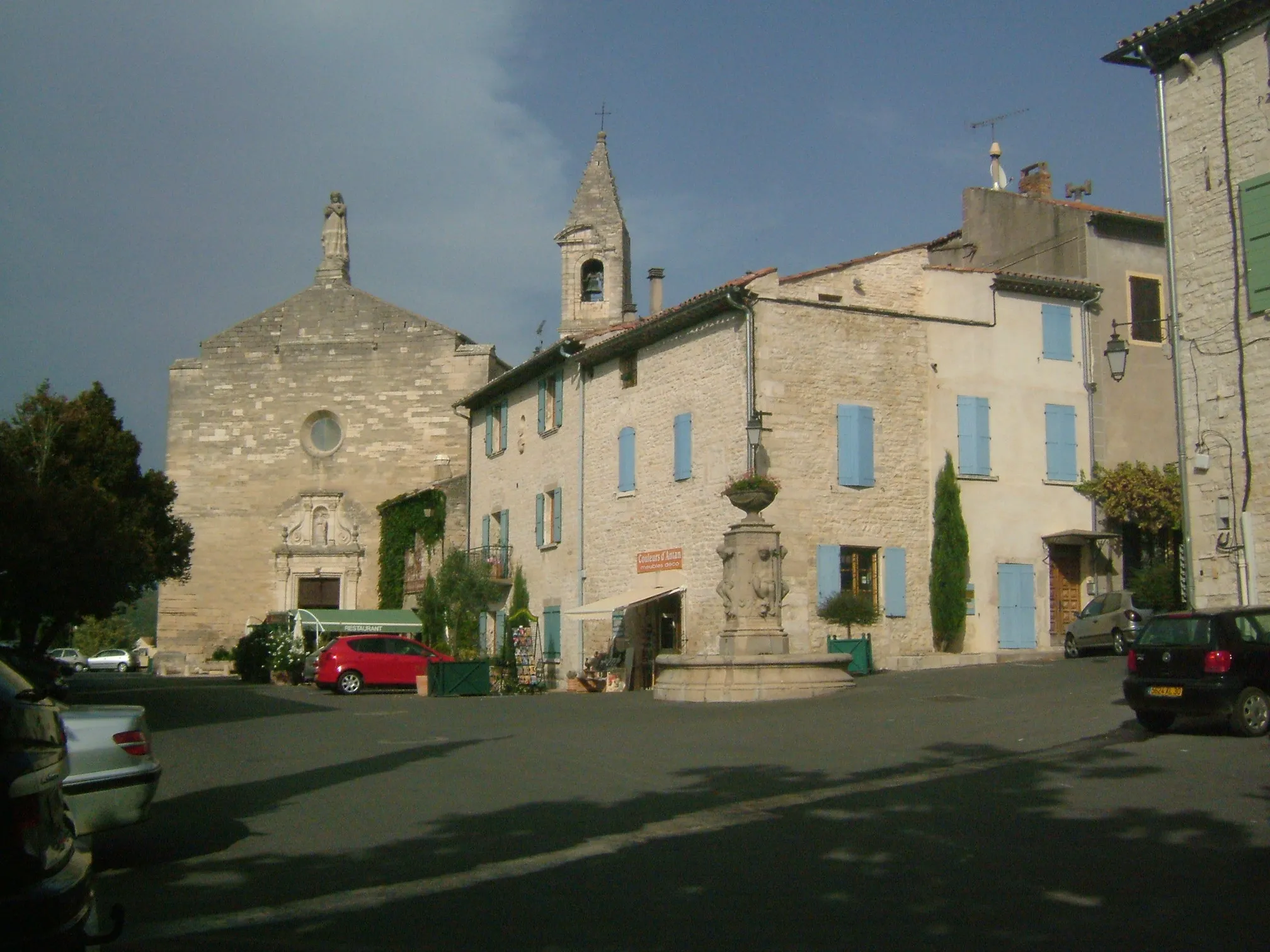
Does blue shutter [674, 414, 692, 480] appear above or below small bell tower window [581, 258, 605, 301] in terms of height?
below

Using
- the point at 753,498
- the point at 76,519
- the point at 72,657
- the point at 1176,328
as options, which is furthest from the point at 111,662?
the point at 1176,328

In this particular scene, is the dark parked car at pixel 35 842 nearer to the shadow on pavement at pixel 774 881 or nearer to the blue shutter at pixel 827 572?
the shadow on pavement at pixel 774 881

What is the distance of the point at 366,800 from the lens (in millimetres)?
10109

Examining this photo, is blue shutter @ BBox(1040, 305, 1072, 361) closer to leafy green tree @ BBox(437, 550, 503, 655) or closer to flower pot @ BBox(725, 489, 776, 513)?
flower pot @ BBox(725, 489, 776, 513)

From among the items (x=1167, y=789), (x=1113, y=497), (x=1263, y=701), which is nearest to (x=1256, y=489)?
(x=1263, y=701)

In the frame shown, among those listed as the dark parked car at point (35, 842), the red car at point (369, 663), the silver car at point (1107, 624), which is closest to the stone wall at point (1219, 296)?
the silver car at point (1107, 624)

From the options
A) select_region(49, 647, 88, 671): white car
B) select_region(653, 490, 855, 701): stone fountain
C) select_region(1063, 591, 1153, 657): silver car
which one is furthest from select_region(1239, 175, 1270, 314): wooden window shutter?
select_region(49, 647, 88, 671): white car

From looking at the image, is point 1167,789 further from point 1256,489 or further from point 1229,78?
point 1229,78

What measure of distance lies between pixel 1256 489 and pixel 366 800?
39.2ft

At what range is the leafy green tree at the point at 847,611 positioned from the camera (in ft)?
77.9

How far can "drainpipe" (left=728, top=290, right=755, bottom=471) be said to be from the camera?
23984 mm

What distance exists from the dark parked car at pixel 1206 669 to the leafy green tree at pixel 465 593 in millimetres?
21868

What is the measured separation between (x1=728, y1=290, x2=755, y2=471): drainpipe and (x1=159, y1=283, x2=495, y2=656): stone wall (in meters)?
23.1

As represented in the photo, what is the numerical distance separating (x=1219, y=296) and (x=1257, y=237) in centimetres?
91
